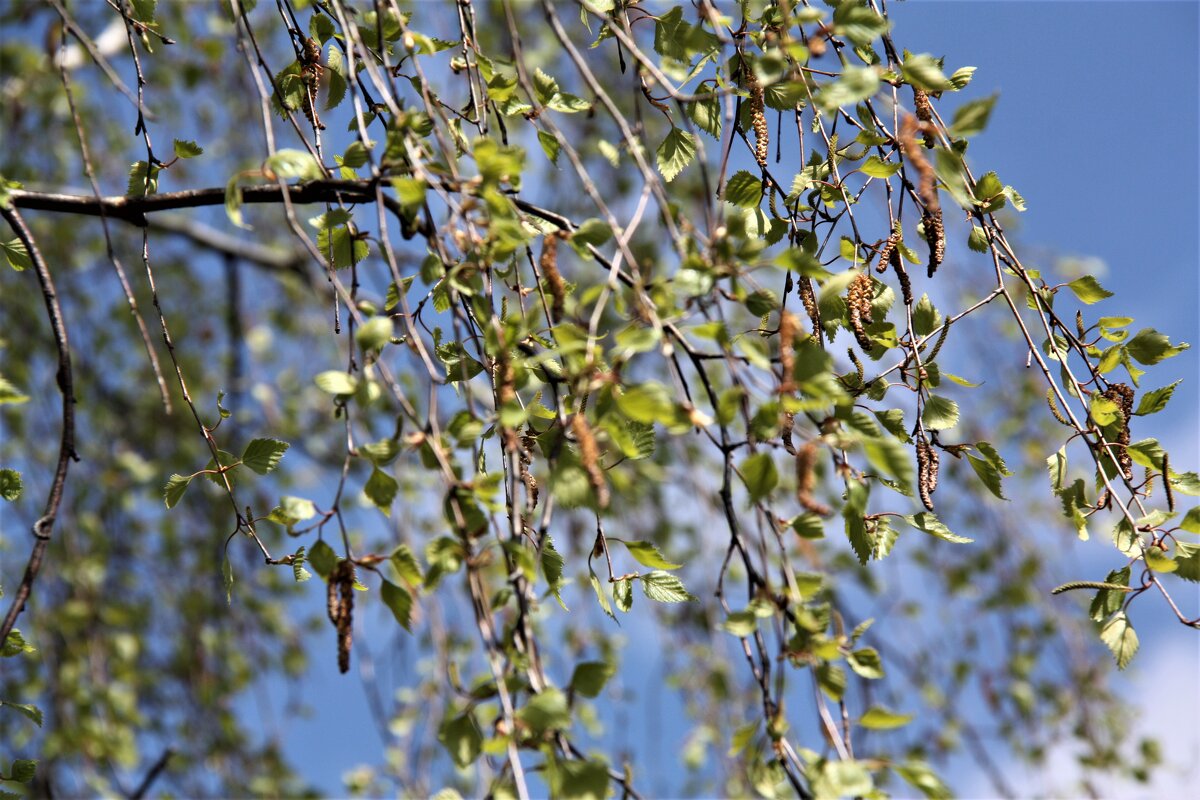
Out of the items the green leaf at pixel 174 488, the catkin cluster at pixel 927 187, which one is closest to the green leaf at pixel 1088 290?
the catkin cluster at pixel 927 187

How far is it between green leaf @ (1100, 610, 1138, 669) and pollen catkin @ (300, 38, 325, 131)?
0.91 m

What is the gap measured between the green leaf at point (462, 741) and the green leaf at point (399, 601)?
3.3 inches

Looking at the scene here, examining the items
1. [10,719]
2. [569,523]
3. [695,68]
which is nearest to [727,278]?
[695,68]

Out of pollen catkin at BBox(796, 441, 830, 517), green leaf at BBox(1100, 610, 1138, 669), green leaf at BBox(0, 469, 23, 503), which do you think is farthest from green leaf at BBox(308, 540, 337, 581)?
green leaf at BBox(1100, 610, 1138, 669)

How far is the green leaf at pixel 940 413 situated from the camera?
1.00m

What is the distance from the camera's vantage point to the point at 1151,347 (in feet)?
3.41

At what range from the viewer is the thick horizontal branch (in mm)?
920

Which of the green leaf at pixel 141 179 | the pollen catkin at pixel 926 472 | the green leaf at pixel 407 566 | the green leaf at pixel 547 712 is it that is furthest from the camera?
the green leaf at pixel 141 179

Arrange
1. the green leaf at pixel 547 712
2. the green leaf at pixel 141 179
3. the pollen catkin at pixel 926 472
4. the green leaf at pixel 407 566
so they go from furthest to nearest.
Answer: the green leaf at pixel 141 179 → the pollen catkin at pixel 926 472 → the green leaf at pixel 407 566 → the green leaf at pixel 547 712

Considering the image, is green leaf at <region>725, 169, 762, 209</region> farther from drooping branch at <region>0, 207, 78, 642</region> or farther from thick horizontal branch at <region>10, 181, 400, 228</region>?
drooping branch at <region>0, 207, 78, 642</region>

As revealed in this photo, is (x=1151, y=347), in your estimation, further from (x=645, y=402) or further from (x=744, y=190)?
(x=645, y=402)

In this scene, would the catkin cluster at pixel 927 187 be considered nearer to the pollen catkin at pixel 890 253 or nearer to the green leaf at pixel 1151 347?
the pollen catkin at pixel 890 253

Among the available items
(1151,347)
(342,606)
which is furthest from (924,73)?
(342,606)

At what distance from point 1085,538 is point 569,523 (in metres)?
2.34
